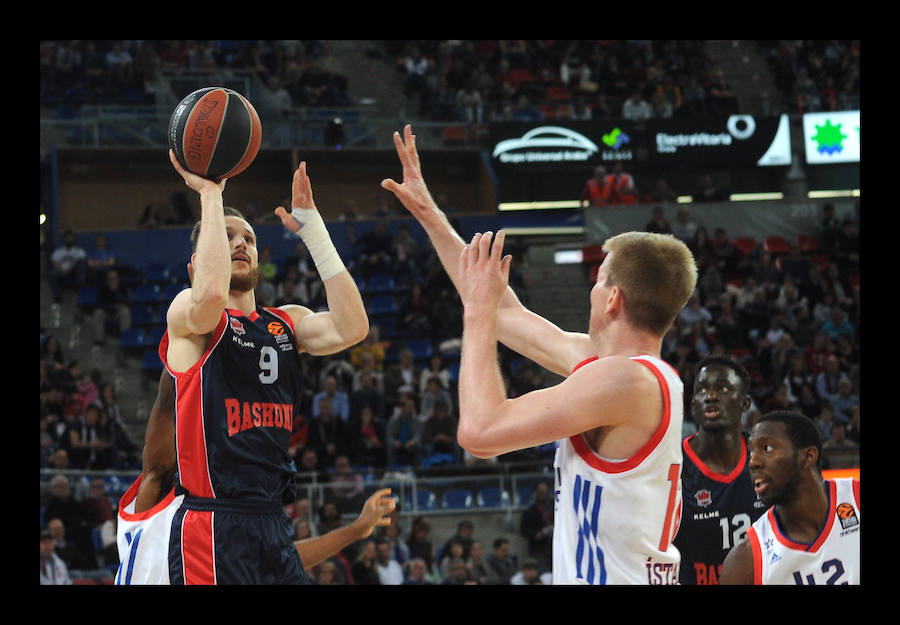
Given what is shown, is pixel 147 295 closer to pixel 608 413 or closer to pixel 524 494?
pixel 524 494

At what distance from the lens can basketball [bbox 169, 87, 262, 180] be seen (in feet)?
15.1

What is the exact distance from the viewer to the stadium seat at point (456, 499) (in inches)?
443

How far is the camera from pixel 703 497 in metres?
6.05

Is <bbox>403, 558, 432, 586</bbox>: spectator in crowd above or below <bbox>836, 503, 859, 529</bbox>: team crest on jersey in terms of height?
below

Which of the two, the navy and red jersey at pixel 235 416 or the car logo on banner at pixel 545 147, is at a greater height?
the car logo on banner at pixel 545 147

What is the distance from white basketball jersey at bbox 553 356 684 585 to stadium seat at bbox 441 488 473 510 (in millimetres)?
7997

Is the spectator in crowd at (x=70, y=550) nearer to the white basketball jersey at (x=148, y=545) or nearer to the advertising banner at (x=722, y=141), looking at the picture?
the white basketball jersey at (x=148, y=545)

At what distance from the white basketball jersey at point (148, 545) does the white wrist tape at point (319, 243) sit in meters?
1.19

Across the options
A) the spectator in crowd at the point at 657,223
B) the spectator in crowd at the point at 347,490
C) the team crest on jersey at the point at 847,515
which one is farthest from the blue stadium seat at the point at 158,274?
the team crest on jersey at the point at 847,515

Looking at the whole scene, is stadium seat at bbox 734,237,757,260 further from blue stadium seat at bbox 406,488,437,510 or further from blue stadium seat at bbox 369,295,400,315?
blue stadium seat at bbox 406,488,437,510

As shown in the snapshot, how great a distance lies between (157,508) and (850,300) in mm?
14611

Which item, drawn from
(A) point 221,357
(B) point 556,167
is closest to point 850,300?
(B) point 556,167

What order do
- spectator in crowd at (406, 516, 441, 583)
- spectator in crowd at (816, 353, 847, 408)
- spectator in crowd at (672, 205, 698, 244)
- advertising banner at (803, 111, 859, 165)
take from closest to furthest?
1. spectator in crowd at (406, 516, 441, 583)
2. spectator in crowd at (816, 353, 847, 408)
3. spectator in crowd at (672, 205, 698, 244)
4. advertising banner at (803, 111, 859, 165)

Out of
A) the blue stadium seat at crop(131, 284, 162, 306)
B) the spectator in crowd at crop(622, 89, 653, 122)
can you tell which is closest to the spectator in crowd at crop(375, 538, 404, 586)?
the blue stadium seat at crop(131, 284, 162, 306)
